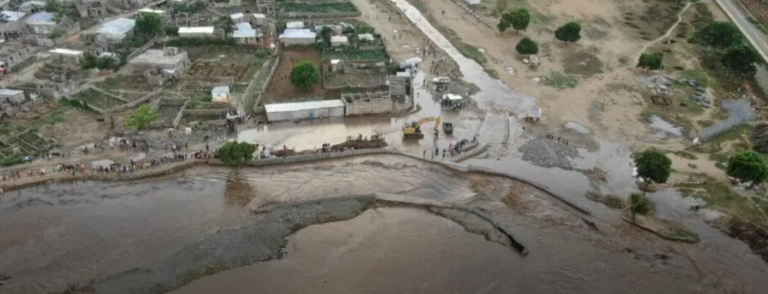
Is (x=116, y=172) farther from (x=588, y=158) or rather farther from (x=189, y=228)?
(x=588, y=158)

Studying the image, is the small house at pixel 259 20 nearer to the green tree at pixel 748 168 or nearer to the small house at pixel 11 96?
the small house at pixel 11 96

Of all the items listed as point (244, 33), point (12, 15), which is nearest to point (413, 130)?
point (244, 33)

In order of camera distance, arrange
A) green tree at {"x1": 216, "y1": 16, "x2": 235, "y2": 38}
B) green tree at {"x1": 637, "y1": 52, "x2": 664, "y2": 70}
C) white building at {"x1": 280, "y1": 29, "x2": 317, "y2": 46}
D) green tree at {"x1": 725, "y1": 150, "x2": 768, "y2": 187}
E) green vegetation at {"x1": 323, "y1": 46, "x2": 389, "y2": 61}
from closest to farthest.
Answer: green tree at {"x1": 725, "y1": 150, "x2": 768, "y2": 187}, green tree at {"x1": 637, "y1": 52, "x2": 664, "y2": 70}, green vegetation at {"x1": 323, "y1": 46, "x2": 389, "y2": 61}, white building at {"x1": 280, "y1": 29, "x2": 317, "y2": 46}, green tree at {"x1": 216, "y1": 16, "x2": 235, "y2": 38}

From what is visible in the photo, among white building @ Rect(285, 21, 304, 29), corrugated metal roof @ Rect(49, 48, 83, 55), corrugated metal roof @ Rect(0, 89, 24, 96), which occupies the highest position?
corrugated metal roof @ Rect(49, 48, 83, 55)

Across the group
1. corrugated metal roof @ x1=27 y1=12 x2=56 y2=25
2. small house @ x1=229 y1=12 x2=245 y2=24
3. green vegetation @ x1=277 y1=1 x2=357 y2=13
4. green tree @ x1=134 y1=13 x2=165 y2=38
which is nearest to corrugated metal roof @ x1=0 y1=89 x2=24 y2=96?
green tree @ x1=134 y1=13 x2=165 y2=38

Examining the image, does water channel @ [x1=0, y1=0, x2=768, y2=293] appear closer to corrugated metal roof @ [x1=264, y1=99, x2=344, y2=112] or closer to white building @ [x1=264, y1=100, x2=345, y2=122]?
white building @ [x1=264, y1=100, x2=345, y2=122]

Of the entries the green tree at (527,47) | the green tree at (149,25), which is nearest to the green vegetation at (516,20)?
the green tree at (527,47)

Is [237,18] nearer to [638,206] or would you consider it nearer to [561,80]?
[561,80]
